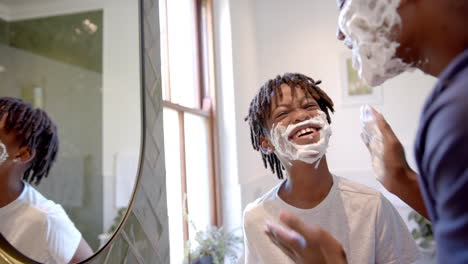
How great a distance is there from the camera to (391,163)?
1.95 feet

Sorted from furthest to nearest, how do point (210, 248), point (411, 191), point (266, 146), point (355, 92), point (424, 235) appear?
point (355, 92)
point (424, 235)
point (210, 248)
point (266, 146)
point (411, 191)

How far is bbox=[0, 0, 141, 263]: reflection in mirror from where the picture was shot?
24.0 inches

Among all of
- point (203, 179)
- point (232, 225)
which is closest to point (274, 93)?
point (203, 179)

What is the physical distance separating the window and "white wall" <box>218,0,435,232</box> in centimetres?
16

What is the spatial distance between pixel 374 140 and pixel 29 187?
630 mm

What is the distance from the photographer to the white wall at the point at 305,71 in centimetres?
193

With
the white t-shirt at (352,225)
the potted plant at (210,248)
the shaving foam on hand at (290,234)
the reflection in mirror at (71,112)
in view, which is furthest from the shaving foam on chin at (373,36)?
the potted plant at (210,248)

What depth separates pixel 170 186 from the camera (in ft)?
4.77

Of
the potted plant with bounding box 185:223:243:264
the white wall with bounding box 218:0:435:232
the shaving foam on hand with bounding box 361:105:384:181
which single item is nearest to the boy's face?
the shaving foam on hand with bounding box 361:105:384:181

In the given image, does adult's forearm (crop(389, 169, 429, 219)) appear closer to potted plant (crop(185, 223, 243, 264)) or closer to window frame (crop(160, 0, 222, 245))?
potted plant (crop(185, 223, 243, 264))

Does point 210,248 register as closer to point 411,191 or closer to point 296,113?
point 296,113

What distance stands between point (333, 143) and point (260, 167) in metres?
0.48

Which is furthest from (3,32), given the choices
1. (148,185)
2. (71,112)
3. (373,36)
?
(373,36)

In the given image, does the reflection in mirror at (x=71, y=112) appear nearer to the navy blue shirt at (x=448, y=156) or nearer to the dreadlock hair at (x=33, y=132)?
the dreadlock hair at (x=33, y=132)
